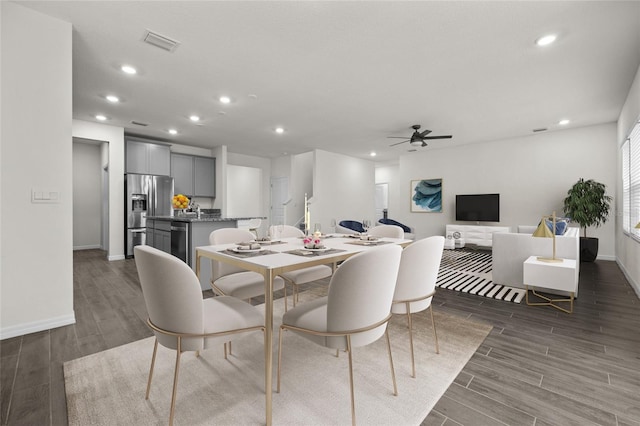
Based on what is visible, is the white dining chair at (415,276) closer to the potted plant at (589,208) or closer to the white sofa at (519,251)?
the white sofa at (519,251)

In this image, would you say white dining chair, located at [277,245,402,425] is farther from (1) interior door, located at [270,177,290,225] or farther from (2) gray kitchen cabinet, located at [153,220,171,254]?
(1) interior door, located at [270,177,290,225]

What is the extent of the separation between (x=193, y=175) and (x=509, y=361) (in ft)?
22.8

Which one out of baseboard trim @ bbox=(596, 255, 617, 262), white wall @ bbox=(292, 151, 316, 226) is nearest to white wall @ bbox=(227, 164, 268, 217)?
white wall @ bbox=(292, 151, 316, 226)

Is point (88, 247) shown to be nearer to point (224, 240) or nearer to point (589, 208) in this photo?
point (224, 240)

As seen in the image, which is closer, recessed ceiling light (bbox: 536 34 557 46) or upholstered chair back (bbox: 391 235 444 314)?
upholstered chair back (bbox: 391 235 444 314)

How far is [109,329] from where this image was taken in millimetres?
2355

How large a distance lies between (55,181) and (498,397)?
11.4ft

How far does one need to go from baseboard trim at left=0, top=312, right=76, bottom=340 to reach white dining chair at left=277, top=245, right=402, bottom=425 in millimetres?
2256

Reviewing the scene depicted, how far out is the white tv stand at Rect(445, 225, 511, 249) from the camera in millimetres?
6426

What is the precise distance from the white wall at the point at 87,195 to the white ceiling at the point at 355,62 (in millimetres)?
2210

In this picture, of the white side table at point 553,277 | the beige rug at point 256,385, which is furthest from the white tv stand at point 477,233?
the beige rug at point 256,385

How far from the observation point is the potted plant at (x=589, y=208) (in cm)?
507

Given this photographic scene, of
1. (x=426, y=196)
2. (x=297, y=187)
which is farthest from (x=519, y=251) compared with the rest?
(x=297, y=187)

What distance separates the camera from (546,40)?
8.63 ft
